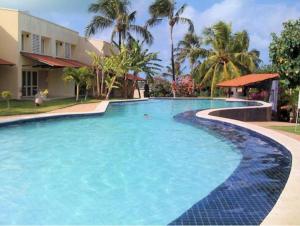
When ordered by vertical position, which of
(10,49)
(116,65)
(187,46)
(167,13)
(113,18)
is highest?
(167,13)

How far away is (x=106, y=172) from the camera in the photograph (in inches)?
352

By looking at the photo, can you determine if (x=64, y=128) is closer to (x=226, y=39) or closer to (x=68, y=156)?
(x=68, y=156)

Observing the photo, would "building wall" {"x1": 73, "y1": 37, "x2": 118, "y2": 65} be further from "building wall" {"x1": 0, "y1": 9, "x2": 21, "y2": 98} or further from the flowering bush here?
"building wall" {"x1": 0, "y1": 9, "x2": 21, "y2": 98}

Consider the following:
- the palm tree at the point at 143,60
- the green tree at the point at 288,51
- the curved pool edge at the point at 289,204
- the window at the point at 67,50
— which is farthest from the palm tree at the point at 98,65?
the curved pool edge at the point at 289,204

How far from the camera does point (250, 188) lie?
6.78 metres

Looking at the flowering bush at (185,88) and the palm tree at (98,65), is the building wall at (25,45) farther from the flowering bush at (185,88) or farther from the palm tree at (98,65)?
the flowering bush at (185,88)

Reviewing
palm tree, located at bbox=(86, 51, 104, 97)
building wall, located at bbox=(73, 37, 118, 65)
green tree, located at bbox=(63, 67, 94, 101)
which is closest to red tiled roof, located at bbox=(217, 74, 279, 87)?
palm tree, located at bbox=(86, 51, 104, 97)

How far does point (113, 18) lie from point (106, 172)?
100.0 feet

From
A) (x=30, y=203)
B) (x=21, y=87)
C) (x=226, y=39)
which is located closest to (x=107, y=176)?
(x=30, y=203)

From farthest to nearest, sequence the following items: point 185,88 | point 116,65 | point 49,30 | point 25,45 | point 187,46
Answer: point 187,46
point 185,88
point 49,30
point 116,65
point 25,45

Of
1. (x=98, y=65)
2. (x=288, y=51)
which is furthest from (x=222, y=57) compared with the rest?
(x=288, y=51)

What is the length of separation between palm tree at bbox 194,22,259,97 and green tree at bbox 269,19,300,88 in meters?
27.4

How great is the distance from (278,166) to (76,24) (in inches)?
1476

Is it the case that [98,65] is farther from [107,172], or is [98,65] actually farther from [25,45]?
[107,172]
